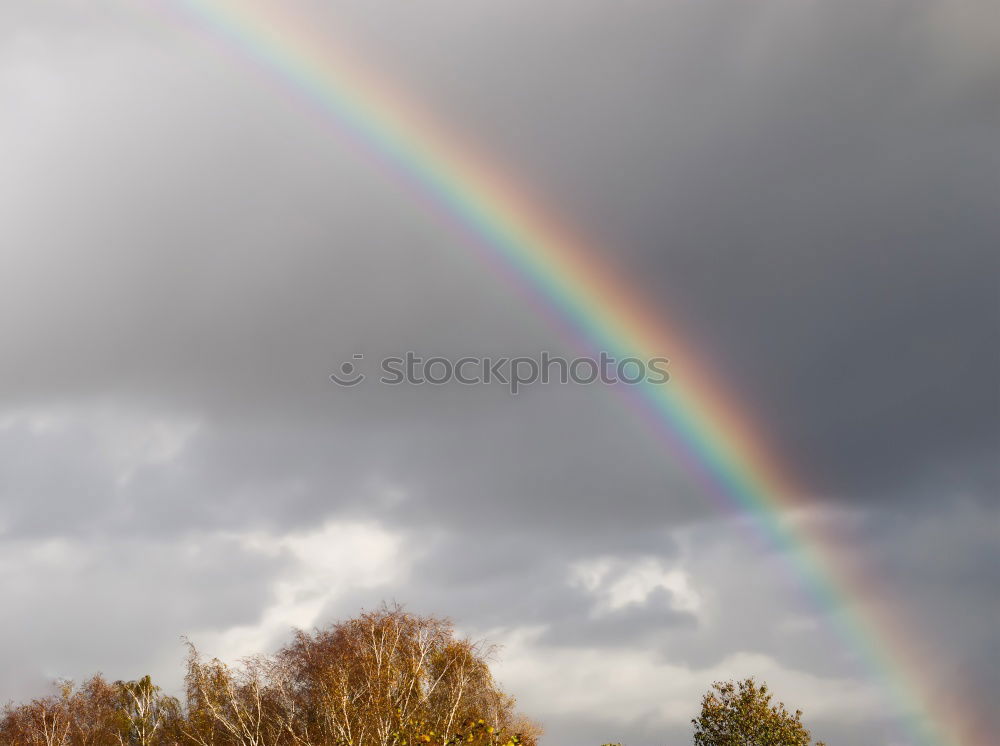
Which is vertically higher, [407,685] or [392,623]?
[392,623]

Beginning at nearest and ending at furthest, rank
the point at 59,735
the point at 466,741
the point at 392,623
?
the point at 466,741
the point at 392,623
the point at 59,735

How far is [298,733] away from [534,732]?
835 inches

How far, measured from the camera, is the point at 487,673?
259ft

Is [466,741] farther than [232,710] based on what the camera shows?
No

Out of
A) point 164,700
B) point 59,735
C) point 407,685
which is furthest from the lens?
point 164,700

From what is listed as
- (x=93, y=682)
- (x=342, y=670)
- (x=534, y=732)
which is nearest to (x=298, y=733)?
(x=342, y=670)

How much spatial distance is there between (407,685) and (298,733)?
1199cm

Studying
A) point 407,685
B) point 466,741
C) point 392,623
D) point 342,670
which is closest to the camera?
point 466,741

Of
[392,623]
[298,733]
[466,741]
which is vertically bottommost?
[466,741]

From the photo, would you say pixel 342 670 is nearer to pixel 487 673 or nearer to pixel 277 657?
pixel 277 657

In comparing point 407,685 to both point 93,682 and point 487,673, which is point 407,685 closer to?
point 487,673

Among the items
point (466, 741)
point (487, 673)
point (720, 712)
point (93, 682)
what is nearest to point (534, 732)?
point (487, 673)

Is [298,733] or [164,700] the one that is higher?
[164,700]

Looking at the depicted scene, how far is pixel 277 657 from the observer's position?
6450 cm
